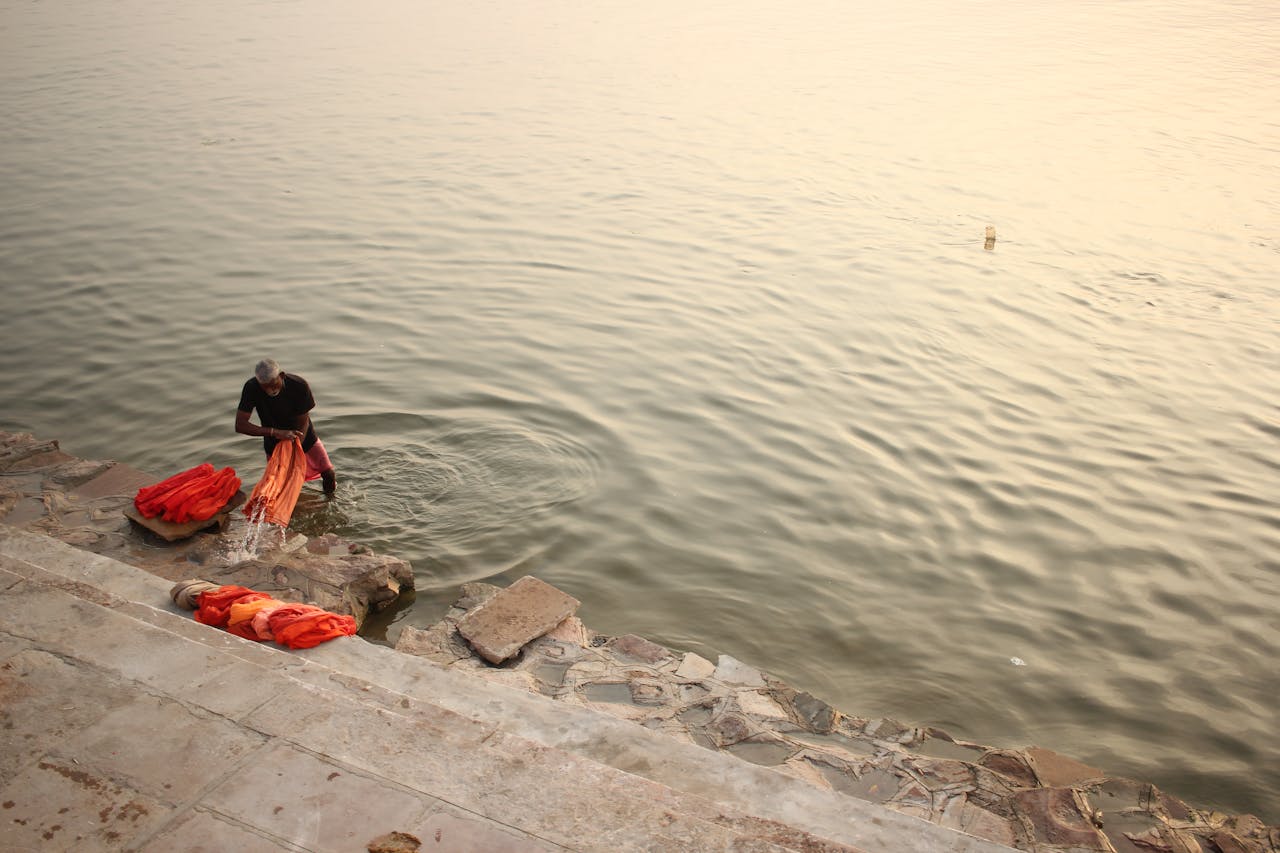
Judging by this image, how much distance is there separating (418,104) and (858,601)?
1674 centimetres

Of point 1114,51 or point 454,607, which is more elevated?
point 1114,51

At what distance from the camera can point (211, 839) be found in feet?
11.8

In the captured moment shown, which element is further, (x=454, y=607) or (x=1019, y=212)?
(x=1019, y=212)

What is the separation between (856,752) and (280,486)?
14.1 ft

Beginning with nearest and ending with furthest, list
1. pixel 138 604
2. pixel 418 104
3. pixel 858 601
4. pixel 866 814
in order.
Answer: pixel 866 814, pixel 138 604, pixel 858 601, pixel 418 104

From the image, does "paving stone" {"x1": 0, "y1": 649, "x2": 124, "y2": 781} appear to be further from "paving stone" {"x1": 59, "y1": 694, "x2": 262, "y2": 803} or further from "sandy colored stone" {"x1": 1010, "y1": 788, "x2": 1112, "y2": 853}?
"sandy colored stone" {"x1": 1010, "y1": 788, "x2": 1112, "y2": 853}

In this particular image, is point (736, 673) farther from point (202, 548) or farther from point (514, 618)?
point (202, 548)

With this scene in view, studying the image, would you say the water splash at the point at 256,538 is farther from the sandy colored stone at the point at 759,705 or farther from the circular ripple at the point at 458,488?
the sandy colored stone at the point at 759,705

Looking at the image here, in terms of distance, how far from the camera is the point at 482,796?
3.83 m

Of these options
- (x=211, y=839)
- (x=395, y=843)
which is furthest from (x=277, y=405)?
(x=395, y=843)

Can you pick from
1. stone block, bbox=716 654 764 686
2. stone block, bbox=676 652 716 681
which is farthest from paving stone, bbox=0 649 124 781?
stone block, bbox=716 654 764 686

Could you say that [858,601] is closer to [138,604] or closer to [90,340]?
[138,604]

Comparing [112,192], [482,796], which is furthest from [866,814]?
[112,192]

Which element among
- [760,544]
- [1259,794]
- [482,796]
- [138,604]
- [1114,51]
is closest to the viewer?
[482,796]
